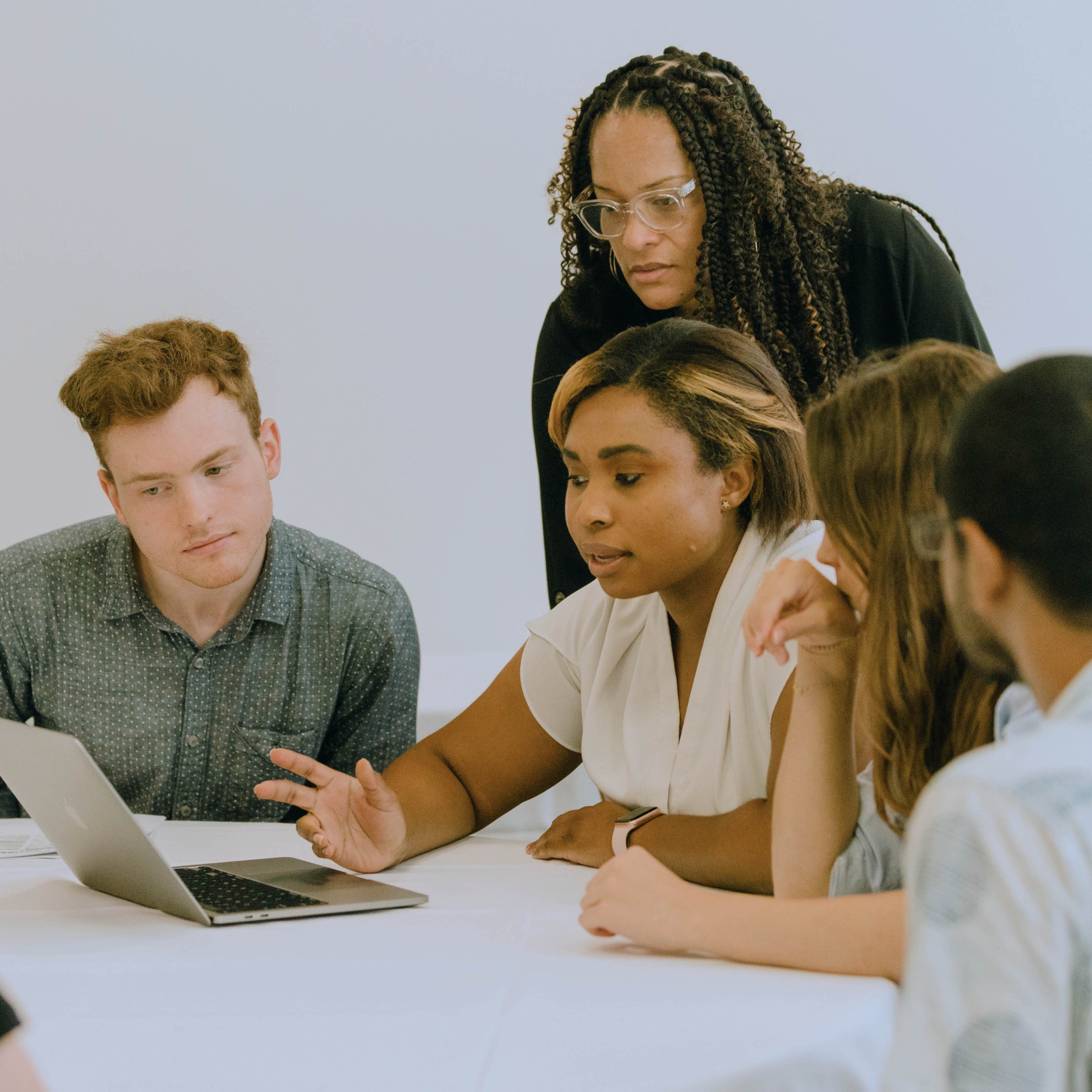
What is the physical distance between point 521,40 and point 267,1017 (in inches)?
123

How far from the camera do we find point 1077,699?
26.1 inches

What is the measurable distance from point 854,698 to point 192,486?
103cm

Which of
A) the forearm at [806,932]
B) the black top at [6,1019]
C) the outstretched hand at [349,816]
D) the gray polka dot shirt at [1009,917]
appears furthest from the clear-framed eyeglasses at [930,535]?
the outstretched hand at [349,816]

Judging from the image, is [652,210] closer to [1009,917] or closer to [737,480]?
[737,480]

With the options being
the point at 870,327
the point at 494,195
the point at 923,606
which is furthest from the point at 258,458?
the point at 494,195

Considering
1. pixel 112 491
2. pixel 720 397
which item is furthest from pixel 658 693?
pixel 112 491

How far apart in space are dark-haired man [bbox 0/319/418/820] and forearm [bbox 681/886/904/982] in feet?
3.45

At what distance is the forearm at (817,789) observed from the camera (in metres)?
1.27

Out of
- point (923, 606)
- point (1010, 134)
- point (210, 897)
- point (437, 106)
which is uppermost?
point (437, 106)

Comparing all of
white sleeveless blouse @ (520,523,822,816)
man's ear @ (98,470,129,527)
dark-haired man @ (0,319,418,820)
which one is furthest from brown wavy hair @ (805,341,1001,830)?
man's ear @ (98,470,129,527)

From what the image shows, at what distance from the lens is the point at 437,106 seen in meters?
3.59

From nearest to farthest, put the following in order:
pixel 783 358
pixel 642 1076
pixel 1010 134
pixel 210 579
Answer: pixel 642 1076 → pixel 210 579 → pixel 783 358 → pixel 1010 134

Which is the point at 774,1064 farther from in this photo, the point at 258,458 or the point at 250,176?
the point at 250,176

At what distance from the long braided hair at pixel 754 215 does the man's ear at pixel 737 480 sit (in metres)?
0.47
